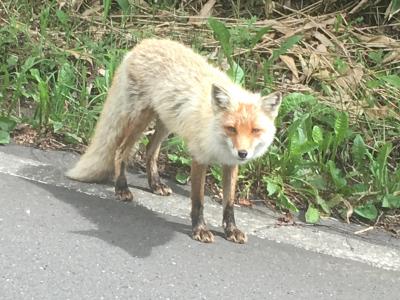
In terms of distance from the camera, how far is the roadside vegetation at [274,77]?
18.4ft

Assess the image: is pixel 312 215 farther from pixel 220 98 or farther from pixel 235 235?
pixel 220 98

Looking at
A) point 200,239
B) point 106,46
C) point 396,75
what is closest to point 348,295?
point 200,239

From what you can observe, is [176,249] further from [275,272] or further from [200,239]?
[275,272]

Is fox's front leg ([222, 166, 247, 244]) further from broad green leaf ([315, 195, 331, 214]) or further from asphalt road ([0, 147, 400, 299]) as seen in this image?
broad green leaf ([315, 195, 331, 214])

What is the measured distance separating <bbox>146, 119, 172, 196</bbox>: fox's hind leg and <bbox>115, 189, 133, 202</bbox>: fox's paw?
236 millimetres

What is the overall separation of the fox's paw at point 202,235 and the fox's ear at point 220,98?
792mm

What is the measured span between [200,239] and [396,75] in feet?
8.94

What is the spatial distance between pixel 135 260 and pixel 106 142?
1.44 meters

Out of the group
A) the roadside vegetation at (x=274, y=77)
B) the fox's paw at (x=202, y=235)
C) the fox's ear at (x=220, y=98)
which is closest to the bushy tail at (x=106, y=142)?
the roadside vegetation at (x=274, y=77)

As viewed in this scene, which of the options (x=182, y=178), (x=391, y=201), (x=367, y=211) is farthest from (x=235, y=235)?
(x=391, y=201)

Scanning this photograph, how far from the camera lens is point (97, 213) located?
4969 mm

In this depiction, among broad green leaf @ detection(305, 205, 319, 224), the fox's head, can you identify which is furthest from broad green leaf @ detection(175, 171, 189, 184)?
broad green leaf @ detection(305, 205, 319, 224)

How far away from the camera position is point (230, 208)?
500 centimetres

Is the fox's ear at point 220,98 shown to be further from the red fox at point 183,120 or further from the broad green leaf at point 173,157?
the broad green leaf at point 173,157
